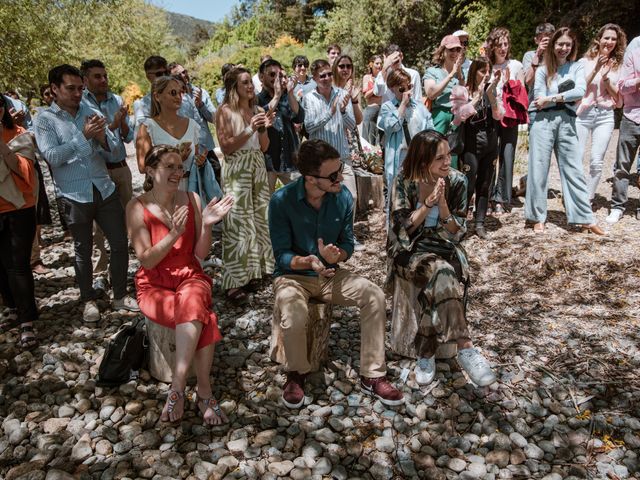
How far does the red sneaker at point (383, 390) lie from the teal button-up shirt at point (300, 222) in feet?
2.68

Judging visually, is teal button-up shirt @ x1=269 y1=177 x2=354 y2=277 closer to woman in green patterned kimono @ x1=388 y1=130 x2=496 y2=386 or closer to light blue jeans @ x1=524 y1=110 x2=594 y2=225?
woman in green patterned kimono @ x1=388 y1=130 x2=496 y2=386

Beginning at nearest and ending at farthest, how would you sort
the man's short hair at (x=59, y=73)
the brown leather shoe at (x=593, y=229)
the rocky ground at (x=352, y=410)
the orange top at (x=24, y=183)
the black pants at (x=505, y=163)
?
the rocky ground at (x=352, y=410) < the orange top at (x=24, y=183) < the man's short hair at (x=59, y=73) < the brown leather shoe at (x=593, y=229) < the black pants at (x=505, y=163)

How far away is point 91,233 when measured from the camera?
4219mm

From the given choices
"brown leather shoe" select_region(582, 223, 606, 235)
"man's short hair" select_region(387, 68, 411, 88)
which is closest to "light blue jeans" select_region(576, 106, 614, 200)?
"brown leather shoe" select_region(582, 223, 606, 235)

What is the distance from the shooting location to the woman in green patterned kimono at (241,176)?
14.3 feet

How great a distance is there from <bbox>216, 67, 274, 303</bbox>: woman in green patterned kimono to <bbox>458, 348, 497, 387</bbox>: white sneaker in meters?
2.18

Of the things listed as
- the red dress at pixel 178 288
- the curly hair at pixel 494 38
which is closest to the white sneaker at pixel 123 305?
the red dress at pixel 178 288

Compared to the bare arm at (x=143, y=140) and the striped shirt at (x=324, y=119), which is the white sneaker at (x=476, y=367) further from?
the striped shirt at (x=324, y=119)

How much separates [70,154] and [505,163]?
510 cm

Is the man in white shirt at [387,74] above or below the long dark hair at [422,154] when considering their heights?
above

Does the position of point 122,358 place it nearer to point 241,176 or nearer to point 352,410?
point 352,410

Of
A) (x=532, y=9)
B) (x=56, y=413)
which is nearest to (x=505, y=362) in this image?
(x=56, y=413)

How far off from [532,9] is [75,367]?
15.2m

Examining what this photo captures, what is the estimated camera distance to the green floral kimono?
3100 mm
